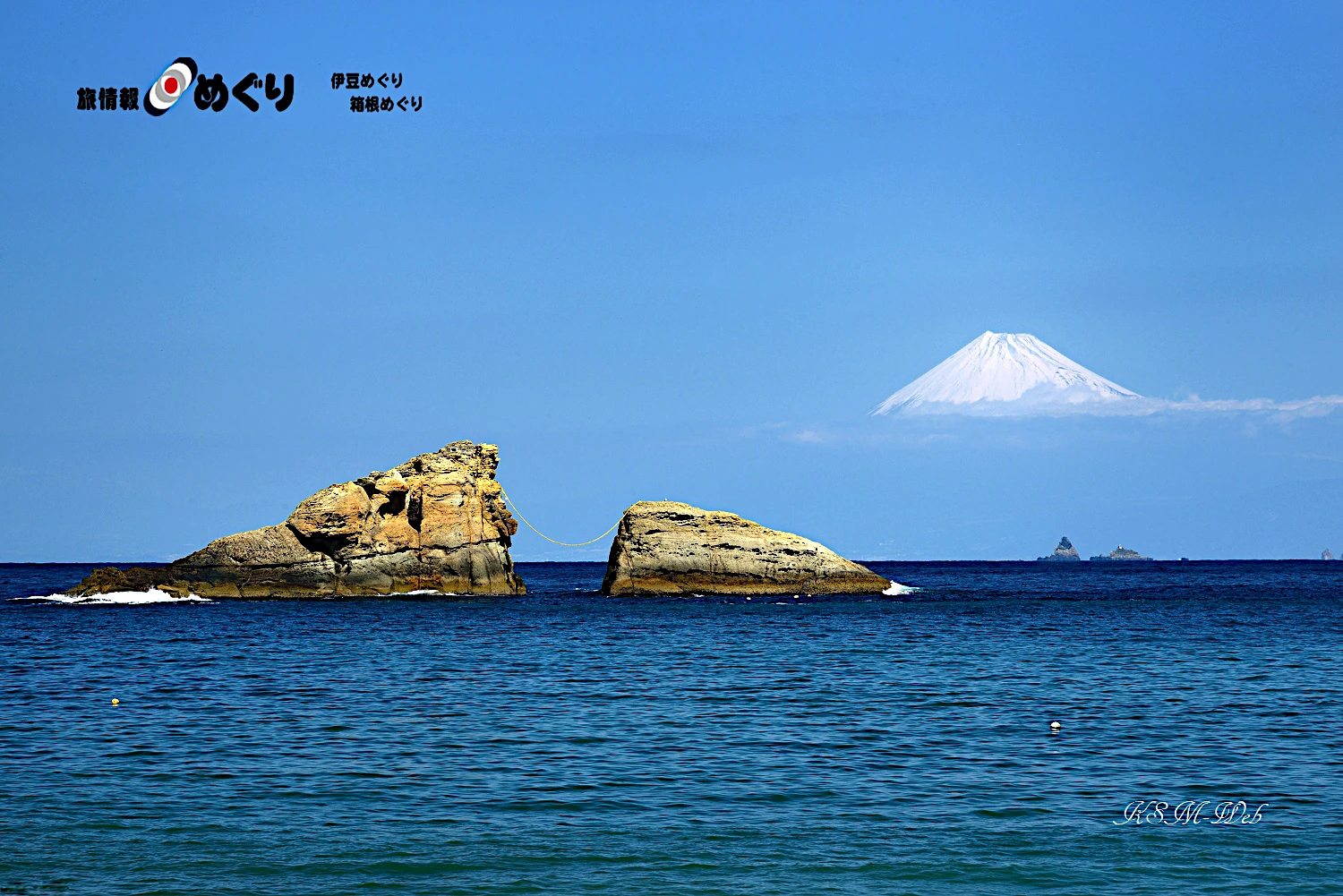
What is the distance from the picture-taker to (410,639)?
53.1 m

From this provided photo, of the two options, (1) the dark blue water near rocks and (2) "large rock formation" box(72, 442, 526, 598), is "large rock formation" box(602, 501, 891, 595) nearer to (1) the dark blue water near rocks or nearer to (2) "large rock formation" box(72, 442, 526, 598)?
(2) "large rock formation" box(72, 442, 526, 598)

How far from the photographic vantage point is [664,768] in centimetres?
2333

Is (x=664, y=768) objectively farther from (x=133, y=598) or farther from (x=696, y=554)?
(x=133, y=598)

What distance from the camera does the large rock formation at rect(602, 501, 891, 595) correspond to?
89000 millimetres

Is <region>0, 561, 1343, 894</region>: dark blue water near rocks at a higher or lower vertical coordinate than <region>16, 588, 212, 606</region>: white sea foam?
lower

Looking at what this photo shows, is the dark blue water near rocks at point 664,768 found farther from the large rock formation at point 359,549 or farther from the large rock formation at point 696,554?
the large rock formation at point 696,554

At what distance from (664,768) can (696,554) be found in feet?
216

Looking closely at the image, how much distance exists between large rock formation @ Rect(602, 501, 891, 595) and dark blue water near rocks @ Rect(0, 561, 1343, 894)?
40.1 meters

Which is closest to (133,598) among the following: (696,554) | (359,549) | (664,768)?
(359,549)

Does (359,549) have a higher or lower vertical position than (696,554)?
higher

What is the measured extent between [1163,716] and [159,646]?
36.8 meters

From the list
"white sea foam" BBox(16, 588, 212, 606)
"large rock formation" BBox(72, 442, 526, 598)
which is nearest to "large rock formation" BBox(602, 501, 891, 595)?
"large rock formation" BBox(72, 442, 526, 598)

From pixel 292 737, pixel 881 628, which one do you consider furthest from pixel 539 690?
pixel 881 628

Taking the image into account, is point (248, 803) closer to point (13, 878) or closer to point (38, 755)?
point (13, 878)
